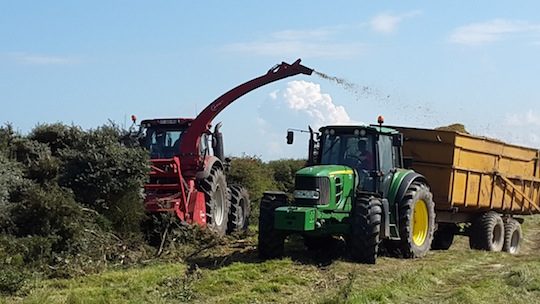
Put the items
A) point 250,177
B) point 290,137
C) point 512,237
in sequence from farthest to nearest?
point 250,177 < point 512,237 < point 290,137

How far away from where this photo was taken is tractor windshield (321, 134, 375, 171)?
1358 cm

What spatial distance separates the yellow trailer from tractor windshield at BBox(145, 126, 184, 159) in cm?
469

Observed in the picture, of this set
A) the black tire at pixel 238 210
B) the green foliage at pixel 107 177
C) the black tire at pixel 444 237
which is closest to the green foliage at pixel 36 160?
the green foliage at pixel 107 177

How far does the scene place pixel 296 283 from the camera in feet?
35.6

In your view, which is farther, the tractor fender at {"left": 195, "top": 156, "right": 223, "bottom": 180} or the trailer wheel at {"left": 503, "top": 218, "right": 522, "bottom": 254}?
the trailer wheel at {"left": 503, "top": 218, "right": 522, "bottom": 254}

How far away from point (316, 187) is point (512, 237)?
7.96 meters

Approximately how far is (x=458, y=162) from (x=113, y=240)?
23.3 ft

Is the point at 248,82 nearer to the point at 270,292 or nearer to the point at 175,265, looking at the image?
the point at 175,265

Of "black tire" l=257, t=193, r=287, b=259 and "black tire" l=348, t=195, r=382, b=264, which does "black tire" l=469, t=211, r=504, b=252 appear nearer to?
"black tire" l=348, t=195, r=382, b=264

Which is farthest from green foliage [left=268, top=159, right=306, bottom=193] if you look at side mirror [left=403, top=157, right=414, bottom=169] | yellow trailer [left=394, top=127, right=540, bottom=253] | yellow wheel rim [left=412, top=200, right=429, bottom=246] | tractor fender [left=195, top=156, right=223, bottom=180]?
yellow wheel rim [left=412, top=200, right=429, bottom=246]

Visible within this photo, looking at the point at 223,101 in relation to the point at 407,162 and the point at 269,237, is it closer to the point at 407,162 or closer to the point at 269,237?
the point at 407,162

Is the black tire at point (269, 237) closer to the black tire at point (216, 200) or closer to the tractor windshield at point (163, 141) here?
the black tire at point (216, 200)

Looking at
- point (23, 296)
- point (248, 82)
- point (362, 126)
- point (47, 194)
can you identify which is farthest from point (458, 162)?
point (23, 296)

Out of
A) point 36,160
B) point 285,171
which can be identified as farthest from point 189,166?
point 285,171
